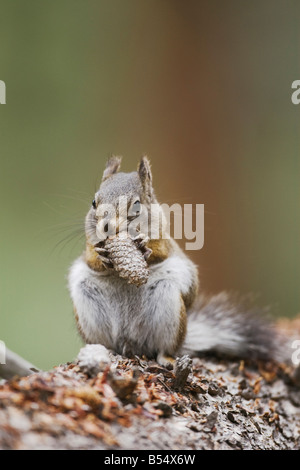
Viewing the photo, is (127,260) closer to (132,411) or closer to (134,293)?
(134,293)

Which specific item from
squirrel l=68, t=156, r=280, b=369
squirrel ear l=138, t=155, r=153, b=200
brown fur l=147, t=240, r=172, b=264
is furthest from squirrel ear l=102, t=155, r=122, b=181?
brown fur l=147, t=240, r=172, b=264

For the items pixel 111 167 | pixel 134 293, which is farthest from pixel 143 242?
pixel 111 167

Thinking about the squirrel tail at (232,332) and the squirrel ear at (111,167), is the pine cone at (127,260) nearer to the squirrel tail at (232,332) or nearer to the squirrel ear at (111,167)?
the squirrel ear at (111,167)

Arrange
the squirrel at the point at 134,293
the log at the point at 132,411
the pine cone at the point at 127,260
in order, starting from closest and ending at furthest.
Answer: the log at the point at 132,411
the pine cone at the point at 127,260
the squirrel at the point at 134,293

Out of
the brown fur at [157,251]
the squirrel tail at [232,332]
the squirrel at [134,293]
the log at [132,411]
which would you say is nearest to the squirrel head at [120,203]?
the squirrel at [134,293]

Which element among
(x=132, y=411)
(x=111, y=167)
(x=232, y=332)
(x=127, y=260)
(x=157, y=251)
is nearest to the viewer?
(x=132, y=411)

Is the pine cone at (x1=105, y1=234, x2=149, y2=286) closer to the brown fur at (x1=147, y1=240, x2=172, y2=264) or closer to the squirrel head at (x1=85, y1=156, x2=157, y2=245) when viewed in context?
the squirrel head at (x1=85, y1=156, x2=157, y2=245)
